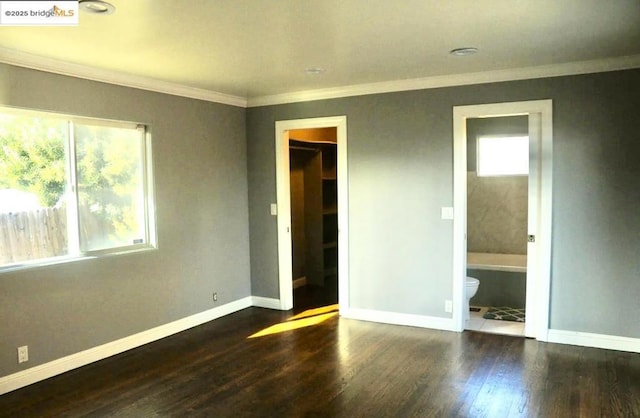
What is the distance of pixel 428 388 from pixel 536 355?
117 centimetres

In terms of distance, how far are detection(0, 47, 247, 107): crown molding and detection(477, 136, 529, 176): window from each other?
342 centimetres

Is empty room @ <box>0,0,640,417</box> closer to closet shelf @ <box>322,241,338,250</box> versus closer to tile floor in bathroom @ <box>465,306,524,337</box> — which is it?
tile floor in bathroom @ <box>465,306,524,337</box>

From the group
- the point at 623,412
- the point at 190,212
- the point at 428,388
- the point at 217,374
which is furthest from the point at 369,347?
the point at 190,212

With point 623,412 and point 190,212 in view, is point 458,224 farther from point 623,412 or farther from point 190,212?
point 190,212

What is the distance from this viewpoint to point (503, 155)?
6.52 meters

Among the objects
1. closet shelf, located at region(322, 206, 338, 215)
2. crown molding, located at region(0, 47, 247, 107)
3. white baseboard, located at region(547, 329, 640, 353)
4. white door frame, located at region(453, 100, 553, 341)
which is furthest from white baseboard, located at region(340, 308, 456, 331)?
crown molding, located at region(0, 47, 247, 107)

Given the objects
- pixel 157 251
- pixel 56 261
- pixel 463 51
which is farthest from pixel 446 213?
pixel 56 261

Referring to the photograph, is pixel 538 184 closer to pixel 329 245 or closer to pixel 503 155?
pixel 503 155

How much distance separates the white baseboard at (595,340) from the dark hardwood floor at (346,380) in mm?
92

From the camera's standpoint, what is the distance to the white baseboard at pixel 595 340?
155 inches

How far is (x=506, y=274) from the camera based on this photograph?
219 inches

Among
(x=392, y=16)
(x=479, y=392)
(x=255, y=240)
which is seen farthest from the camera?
(x=255, y=240)

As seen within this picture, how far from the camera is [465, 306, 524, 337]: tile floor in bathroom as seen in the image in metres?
4.53

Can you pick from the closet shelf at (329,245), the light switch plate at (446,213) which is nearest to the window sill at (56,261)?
the light switch plate at (446,213)
